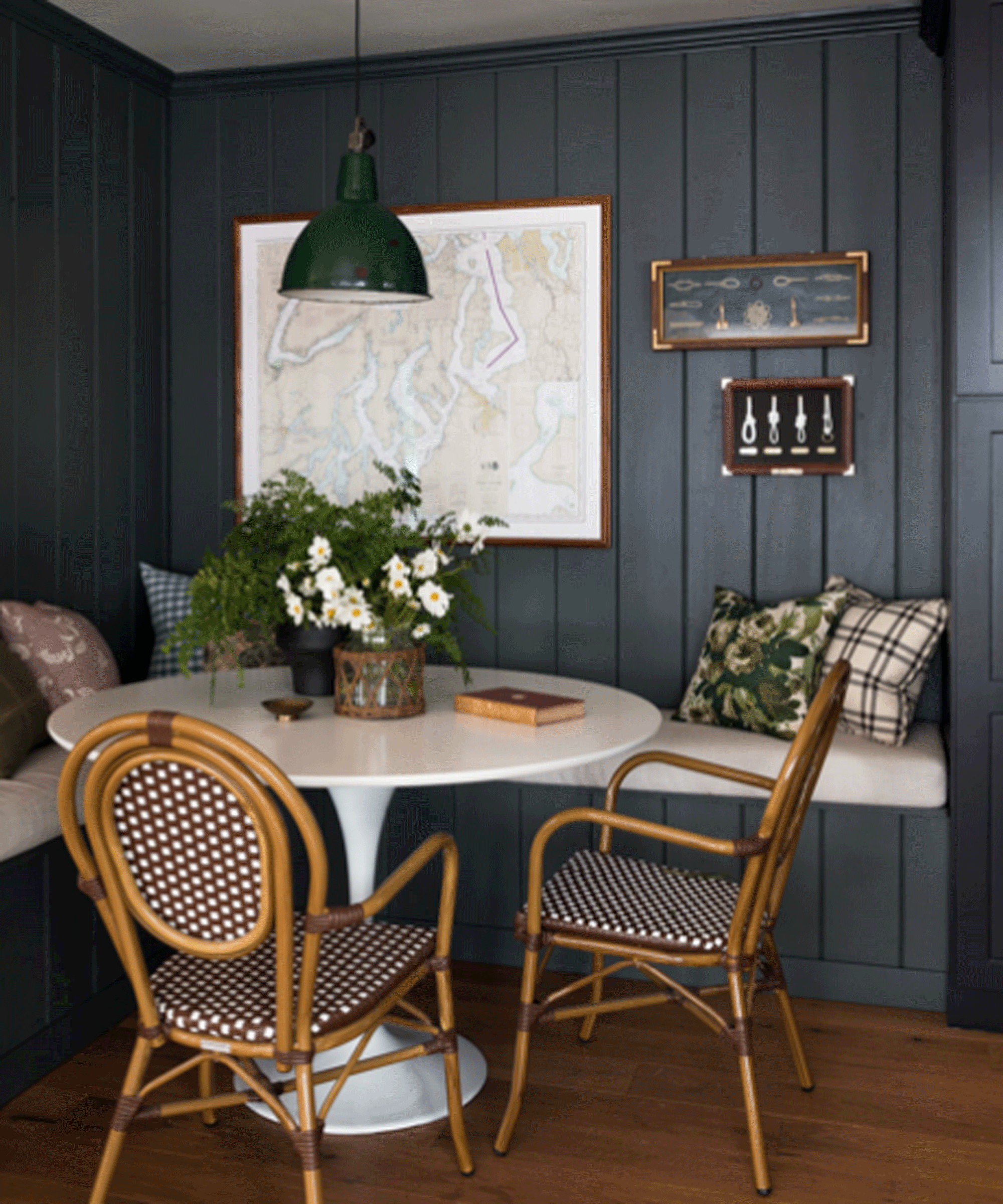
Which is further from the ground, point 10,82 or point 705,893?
point 10,82

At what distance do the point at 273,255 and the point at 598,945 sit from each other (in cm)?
260

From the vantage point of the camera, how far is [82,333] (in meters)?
3.59

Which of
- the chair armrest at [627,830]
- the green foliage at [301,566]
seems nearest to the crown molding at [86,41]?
the green foliage at [301,566]

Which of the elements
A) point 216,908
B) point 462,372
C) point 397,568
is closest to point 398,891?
point 216,908

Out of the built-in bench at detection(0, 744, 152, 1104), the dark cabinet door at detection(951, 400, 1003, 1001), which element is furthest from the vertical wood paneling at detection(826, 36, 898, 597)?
the built-in bench at detection(0, 744, 152, 1104)

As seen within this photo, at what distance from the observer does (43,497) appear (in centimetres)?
344

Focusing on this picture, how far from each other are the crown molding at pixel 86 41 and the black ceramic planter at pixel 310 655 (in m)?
1.92

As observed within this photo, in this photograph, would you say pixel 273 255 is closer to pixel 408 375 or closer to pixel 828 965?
pixel 408 375

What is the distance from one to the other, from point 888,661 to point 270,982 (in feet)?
6.24

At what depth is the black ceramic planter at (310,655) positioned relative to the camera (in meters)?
2.65

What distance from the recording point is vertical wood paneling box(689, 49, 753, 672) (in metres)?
3.54

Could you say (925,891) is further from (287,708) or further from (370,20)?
(370,20)

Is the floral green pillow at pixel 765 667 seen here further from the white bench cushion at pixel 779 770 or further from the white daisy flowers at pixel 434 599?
the white daisy flowers at pixel 434 599

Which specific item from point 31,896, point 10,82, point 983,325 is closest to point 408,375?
point 10,82
